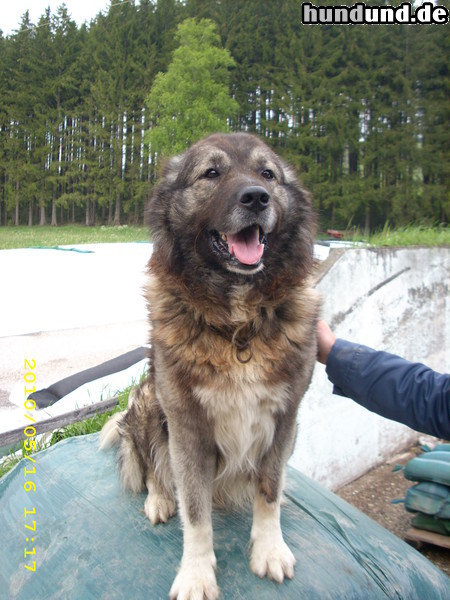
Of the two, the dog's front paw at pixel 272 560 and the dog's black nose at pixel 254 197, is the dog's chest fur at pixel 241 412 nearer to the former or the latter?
the dog's front paw at pixel 272 560

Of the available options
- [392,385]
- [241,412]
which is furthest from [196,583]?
[392,385]

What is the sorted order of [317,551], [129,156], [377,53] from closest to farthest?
[317,551] → [129,156] → [377,53]

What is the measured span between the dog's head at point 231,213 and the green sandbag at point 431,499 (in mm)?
2508

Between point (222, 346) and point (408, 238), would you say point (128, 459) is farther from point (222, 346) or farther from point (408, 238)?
point (408, 238)

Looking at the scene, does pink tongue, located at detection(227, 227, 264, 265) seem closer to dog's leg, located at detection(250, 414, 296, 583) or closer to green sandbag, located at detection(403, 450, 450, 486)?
dog's leg, located at detection(250, 414, 296, 583)

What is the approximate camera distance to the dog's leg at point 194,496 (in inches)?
A: 63.0

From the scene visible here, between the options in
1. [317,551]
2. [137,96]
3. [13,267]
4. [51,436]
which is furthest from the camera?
[137,96]

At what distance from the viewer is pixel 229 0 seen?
2014 centimetres

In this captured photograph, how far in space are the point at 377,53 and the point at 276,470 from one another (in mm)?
21961

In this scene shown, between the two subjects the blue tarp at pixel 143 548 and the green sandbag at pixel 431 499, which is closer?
the blue tarp at pixel 143 548

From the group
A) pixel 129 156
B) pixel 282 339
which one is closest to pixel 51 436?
pixel 282 339

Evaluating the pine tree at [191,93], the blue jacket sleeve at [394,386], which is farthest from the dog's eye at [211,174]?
the pine tree at [191,93]

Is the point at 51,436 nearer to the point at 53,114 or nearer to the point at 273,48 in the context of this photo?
the point at 53,114
